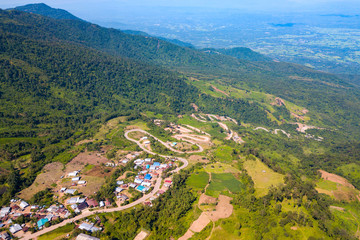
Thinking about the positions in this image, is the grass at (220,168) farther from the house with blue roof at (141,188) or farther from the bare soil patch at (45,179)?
the bare soil patch at (45,179)

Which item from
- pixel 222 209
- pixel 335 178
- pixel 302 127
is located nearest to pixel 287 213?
pixel 222 209

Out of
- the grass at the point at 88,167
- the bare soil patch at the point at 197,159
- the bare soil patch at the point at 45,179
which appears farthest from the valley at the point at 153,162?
the grass at the point at 88,167

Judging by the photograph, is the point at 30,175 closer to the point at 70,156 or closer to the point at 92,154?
the point at 70,156

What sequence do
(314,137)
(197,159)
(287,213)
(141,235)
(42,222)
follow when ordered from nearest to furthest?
1. (141,235)
2. (42,222)
3. (287,213)
4. (197,159)
5. (314,137)

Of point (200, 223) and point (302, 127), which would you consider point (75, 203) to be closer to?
point (200, 223)

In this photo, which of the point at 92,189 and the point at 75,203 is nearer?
the point at 75,203

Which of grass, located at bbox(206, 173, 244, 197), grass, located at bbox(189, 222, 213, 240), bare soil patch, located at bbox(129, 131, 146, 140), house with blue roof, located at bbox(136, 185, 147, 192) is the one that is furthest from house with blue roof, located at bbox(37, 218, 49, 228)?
bare soil patch, located at bbox(129, 131, 146, 140)
